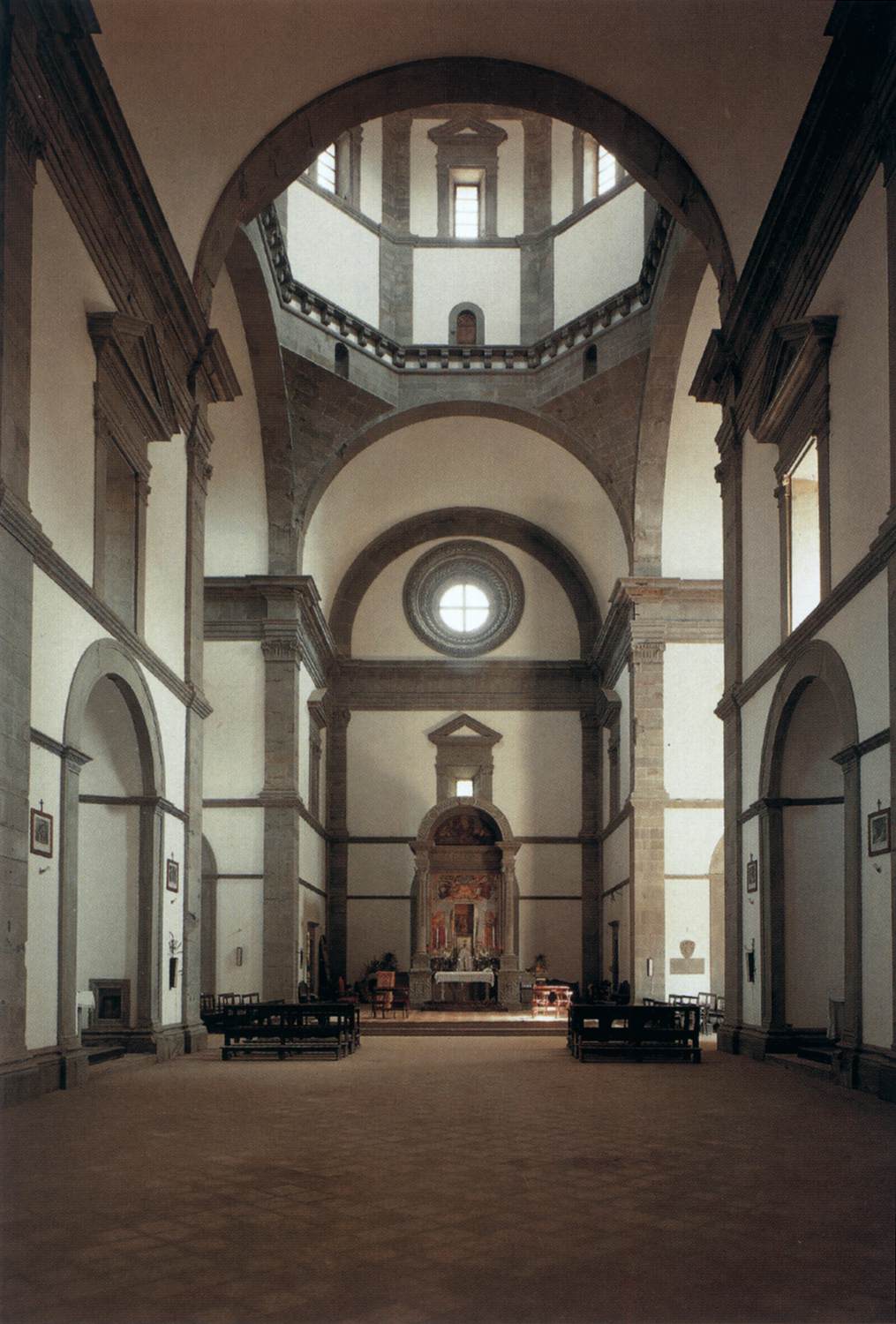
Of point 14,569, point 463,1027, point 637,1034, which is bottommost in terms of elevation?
point 463,1027

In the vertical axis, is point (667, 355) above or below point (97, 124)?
above

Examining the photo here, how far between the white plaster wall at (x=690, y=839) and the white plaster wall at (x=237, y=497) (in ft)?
32.1

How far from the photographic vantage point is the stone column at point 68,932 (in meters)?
13.2

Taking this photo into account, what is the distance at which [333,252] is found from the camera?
29.6 metres

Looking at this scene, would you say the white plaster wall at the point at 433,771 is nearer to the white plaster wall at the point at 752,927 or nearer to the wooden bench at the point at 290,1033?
the wooden bench at the point at 290,1033

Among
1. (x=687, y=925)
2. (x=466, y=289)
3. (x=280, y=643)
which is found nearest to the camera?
(x=687, y=925)

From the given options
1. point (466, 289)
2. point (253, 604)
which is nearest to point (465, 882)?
point (253, 604)

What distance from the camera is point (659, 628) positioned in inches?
1108

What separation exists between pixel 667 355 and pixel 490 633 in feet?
38.1

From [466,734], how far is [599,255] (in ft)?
41.7

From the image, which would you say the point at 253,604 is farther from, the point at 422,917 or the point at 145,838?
the point at 145,838

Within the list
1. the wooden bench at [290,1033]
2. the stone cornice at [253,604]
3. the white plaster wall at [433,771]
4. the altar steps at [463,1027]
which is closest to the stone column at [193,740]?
the wooden bench at [290,1033]

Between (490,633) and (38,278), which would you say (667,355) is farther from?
(38,278)

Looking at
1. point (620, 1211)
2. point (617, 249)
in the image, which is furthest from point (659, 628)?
point (620, 1211)
